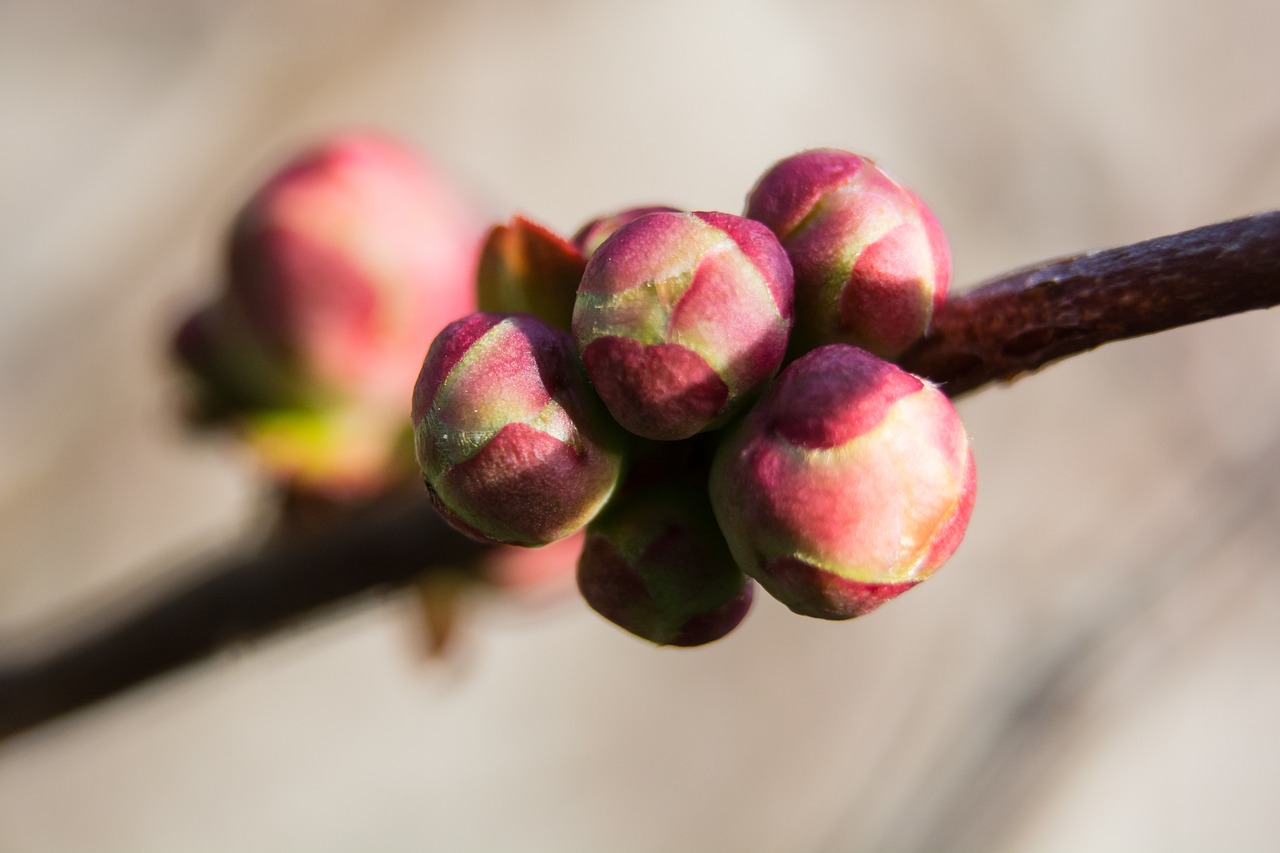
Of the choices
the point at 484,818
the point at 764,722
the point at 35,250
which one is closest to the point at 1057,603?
the point at 764,722

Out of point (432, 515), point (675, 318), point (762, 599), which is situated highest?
point (675, 318)

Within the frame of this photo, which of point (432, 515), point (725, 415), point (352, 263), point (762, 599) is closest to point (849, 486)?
point (725, 415)

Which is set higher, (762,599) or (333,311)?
(333,311)

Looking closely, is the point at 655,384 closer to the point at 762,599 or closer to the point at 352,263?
the point at 352,263

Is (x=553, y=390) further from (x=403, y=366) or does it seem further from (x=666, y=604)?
(x=403, y=366)

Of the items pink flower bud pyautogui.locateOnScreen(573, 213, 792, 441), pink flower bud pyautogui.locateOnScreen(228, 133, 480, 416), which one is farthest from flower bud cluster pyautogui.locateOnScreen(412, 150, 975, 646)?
pink flower bud pyautogui.locateOnScreen(228, 133, 480, 416)

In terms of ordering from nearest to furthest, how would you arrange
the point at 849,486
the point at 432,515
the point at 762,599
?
the point at 849,486 < the point at 432,515 < the point at 762,599

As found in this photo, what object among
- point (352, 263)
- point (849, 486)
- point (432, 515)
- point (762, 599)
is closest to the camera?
point (849, 486)

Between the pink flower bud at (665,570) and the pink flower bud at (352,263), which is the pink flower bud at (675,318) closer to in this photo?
the pink flower bud at (665,570)
